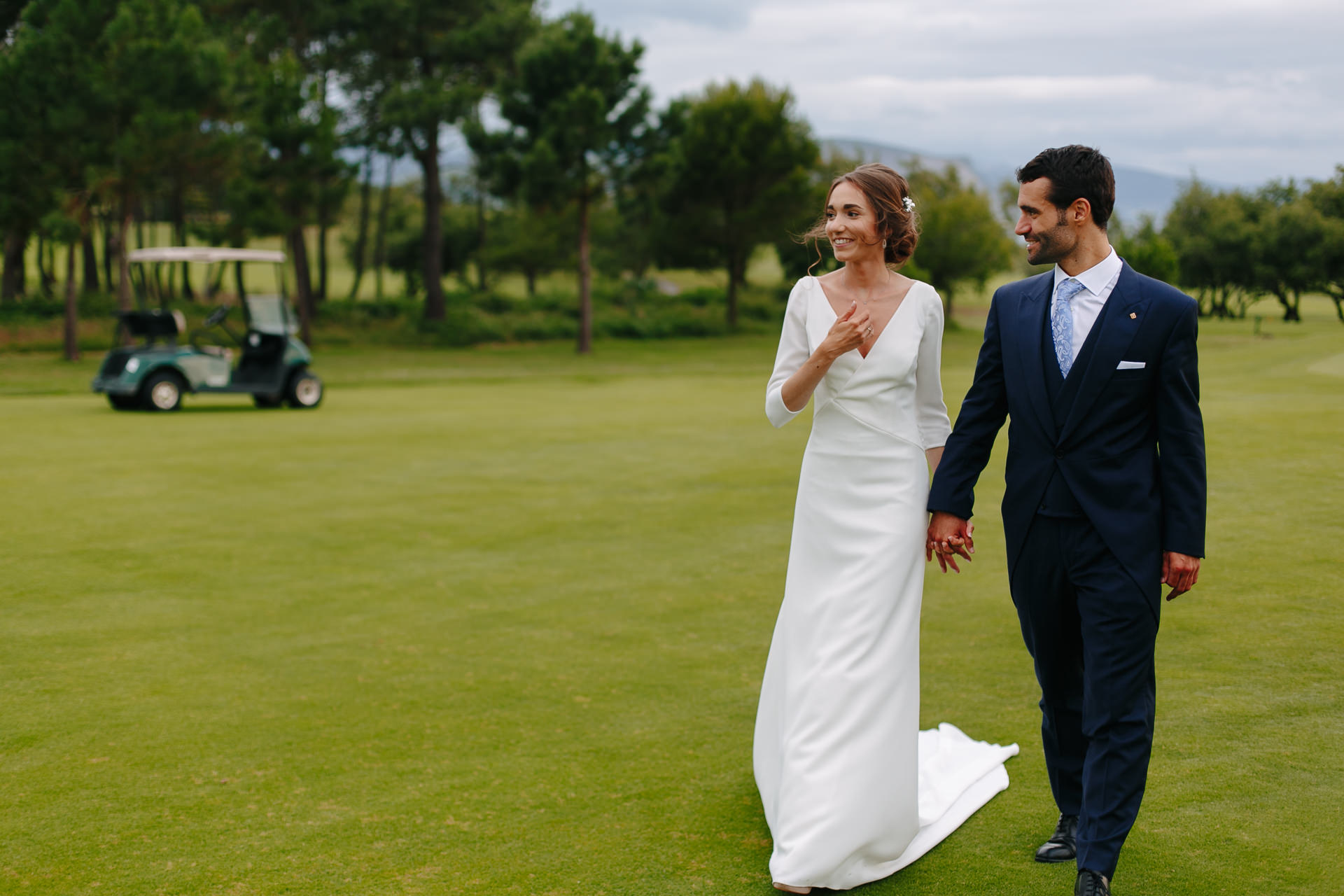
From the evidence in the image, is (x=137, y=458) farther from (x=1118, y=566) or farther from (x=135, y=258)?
(x=1118, y=566)

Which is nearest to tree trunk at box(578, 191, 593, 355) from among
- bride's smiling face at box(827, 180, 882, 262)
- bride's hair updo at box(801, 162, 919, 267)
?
bride's hair updo at box(801, 162, 919, 267)

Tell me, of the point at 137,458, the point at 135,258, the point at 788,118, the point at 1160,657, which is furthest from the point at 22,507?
the point at 788,118

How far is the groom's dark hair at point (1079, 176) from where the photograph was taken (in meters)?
3.10

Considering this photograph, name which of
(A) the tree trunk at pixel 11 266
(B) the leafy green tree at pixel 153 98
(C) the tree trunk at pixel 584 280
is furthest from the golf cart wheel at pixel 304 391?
(A) the tree trunk at pixel 11 266

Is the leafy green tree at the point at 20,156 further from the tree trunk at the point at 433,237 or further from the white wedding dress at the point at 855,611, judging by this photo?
the white wedding dress at the point at 855,611

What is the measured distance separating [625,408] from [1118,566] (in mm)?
15858

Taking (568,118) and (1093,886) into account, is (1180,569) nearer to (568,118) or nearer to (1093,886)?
(1093,886)

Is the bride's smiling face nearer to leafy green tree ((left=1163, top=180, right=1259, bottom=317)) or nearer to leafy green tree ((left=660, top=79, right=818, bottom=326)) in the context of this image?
leafy green tree ((left=1163, top=180, right=1259, bottom=317))

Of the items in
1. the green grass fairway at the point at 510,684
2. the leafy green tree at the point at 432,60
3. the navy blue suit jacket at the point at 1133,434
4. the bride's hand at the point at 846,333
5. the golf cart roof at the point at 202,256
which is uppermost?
the leafy green tree at the point at 432,60

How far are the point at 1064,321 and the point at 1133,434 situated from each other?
14.8 inches

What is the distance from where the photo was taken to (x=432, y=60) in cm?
3875

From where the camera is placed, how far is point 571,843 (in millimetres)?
3574

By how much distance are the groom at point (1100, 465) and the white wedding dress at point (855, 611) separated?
0.89 ft

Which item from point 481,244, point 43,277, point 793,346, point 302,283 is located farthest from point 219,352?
point 481,244
